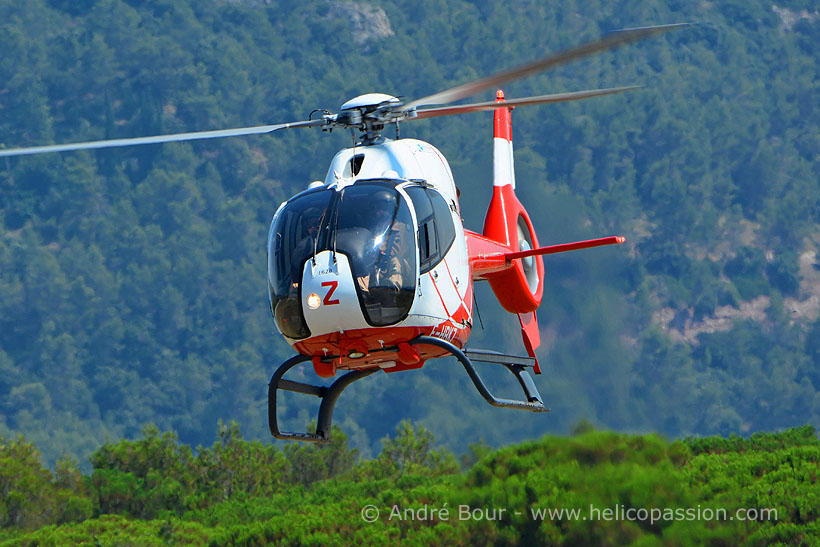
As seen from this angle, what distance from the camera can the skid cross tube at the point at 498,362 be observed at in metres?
18.1

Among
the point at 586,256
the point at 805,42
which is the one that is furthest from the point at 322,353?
the point at 805,42

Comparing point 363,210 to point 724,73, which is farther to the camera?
point 724,73

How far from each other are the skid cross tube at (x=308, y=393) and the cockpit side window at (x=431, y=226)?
1518 mm

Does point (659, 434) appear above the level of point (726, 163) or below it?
below

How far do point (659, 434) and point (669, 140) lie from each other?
124m

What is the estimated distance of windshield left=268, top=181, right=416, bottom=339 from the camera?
17453 millimetres

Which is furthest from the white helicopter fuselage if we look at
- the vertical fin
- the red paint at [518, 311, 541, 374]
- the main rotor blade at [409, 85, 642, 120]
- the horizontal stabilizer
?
the vertical fin

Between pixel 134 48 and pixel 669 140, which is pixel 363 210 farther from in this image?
pixel 134 48

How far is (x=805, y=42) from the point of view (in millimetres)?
158750

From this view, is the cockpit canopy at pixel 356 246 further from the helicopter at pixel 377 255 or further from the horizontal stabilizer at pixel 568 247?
the horizontal stabilizer at pixel 568 247

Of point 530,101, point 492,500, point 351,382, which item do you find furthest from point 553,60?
point 492,500

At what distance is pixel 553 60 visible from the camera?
16.1 metres

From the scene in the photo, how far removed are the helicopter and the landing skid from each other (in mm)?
23

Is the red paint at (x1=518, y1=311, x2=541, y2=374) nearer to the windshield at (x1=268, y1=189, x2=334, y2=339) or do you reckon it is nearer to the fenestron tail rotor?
the fenestron tail rotor
